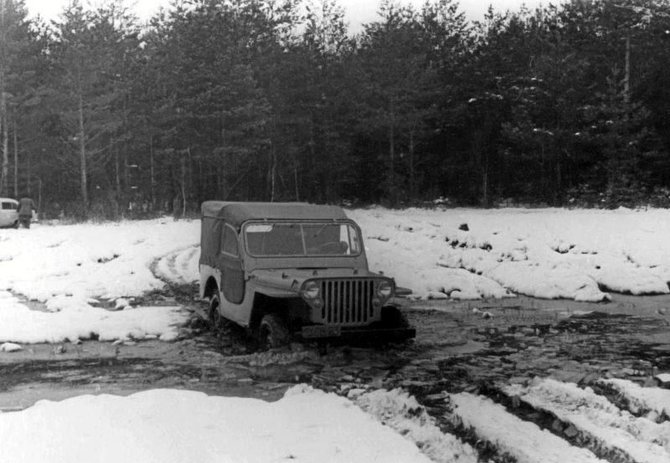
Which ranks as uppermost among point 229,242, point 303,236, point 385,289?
point 303,236

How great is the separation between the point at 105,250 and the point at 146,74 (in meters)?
27.2

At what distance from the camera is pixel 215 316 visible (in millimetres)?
11188

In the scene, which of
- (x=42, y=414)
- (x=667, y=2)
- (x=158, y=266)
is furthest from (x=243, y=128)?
(x=42, y=414)

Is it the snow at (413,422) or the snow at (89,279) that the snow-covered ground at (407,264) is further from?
the snow at (413,422)

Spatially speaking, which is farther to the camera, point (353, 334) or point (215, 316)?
point (215, 316)

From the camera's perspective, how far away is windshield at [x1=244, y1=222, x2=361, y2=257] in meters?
10.0

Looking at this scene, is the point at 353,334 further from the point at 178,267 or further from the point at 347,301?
the point at 178,267

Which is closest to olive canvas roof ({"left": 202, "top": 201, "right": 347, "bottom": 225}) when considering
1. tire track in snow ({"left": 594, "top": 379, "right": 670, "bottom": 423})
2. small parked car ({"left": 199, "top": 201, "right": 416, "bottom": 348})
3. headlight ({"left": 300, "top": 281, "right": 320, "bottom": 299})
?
small parked car ({"left": 199, "top": 201, "right": 416, "bottom": 348})

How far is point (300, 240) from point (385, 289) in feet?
5.58

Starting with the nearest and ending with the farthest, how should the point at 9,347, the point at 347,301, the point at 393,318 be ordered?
the point at 347,301 → the point at 393,318 → the point at 9,347

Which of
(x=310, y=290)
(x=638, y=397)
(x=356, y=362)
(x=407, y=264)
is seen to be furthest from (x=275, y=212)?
(x=407, y=264)

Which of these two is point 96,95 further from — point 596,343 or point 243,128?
point 596,343

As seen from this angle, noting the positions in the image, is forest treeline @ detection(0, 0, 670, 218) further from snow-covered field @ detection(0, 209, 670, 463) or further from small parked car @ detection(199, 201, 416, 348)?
small parked car @ detection(199, 201, 416, 348)

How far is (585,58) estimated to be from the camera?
3766 cm
